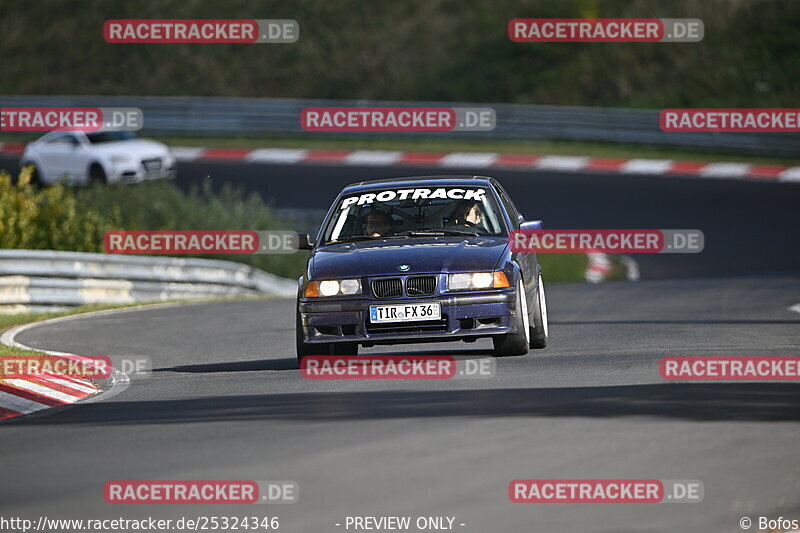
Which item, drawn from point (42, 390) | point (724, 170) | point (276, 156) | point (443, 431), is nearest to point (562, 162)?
point (724, 170)

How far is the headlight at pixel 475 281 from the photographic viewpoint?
12.3m

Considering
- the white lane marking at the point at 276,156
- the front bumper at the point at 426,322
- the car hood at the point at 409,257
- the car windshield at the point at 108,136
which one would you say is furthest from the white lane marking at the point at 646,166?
the front bumper at the point at 426,322

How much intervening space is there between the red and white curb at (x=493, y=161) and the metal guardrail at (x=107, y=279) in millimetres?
11858

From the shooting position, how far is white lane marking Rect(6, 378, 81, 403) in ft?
38.9

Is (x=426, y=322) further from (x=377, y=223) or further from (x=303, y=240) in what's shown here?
(x=303, y=240)

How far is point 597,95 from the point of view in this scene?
140 ft

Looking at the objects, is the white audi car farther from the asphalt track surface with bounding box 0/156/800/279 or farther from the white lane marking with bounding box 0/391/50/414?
the white lane marking with bounding box 0/391/50/414

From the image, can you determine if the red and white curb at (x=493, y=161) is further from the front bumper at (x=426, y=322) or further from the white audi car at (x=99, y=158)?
the front bumper at (x=426, y=322)

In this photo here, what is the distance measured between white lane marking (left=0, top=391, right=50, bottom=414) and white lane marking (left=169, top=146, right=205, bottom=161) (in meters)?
28.0

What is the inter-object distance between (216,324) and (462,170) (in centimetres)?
1841

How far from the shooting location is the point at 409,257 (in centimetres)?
1252

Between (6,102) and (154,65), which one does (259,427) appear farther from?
(154,65)

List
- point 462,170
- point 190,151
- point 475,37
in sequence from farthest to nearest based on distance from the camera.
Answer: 1. point 475,37
2. point 190,151
3. point 462,170

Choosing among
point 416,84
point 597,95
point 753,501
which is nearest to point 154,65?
point 416,84
